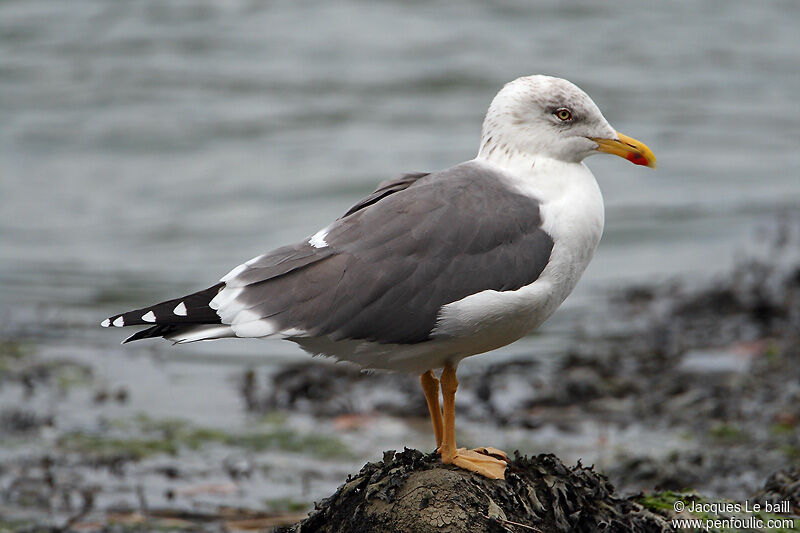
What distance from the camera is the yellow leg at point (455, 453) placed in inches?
155

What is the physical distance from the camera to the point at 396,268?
3898mm

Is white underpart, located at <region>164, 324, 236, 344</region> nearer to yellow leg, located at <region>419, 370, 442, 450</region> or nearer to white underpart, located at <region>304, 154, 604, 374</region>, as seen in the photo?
white underpart, located at <region>304, 154, 604, 374</region>

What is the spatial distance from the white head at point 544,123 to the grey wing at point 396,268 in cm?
32

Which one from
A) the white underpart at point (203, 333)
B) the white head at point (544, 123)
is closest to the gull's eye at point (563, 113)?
the white head at point (544, 123)

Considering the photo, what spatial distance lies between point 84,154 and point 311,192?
322cm

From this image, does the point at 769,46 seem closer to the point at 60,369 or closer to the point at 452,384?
the point at 60,369

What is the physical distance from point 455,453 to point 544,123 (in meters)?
Answer: 1.29

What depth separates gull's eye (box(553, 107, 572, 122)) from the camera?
433 centimetres

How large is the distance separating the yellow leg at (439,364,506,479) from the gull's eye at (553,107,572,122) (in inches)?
41.5

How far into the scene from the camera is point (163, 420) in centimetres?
701

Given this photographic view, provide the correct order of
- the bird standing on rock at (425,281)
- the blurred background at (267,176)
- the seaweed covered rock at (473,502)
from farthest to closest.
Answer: the blurred background at (267,176), the bird standing on rock at (425,281), the seaweed covered rock at (473,502)

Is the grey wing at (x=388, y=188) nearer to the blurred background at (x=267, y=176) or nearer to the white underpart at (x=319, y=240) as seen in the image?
the white underpart at (x=319, y=240)

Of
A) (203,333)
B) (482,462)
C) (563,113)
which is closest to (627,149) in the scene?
(563,113)

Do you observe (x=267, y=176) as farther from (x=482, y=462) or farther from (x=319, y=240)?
(x=482, y=462)
